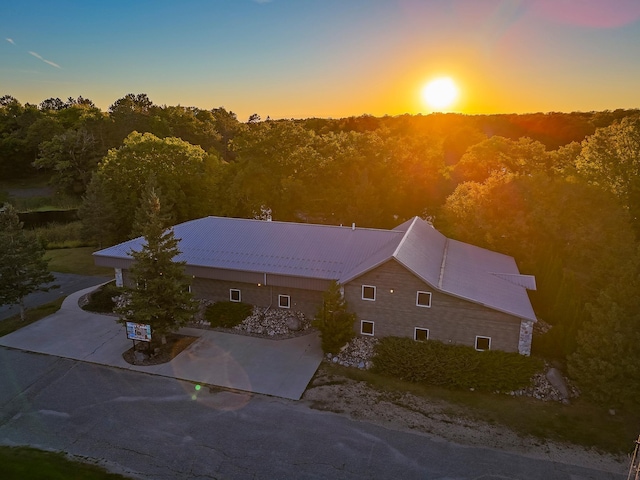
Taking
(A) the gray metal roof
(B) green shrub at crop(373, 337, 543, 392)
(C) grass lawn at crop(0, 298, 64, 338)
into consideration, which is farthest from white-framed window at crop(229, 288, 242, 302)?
(C) grass lawn at crop(0, 298, 64, 338)

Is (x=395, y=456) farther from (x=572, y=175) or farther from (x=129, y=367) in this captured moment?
(x=572, y=175)

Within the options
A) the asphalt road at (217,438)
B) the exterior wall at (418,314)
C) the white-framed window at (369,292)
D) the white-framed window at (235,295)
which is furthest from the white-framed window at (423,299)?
the white-framed window at (235,295)

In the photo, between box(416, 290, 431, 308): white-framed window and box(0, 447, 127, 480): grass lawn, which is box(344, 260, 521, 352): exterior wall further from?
box(0, 447, 127, 480): grass lawn

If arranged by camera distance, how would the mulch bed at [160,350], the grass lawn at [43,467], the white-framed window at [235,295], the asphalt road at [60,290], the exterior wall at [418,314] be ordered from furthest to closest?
1. the asphalt road at [60,290]
2. the white-framed window at [235,295]
3. the mulch bed at [160,350]
4. the exterior wall at [418,314]
5. the grass lawn at [43,467]

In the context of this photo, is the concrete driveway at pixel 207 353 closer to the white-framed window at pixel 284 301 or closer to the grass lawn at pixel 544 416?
the white-framed window at pixel 284 301

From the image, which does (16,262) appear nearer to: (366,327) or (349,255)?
(349,255)

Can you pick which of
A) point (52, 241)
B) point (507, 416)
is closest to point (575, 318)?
point (507, 416)
